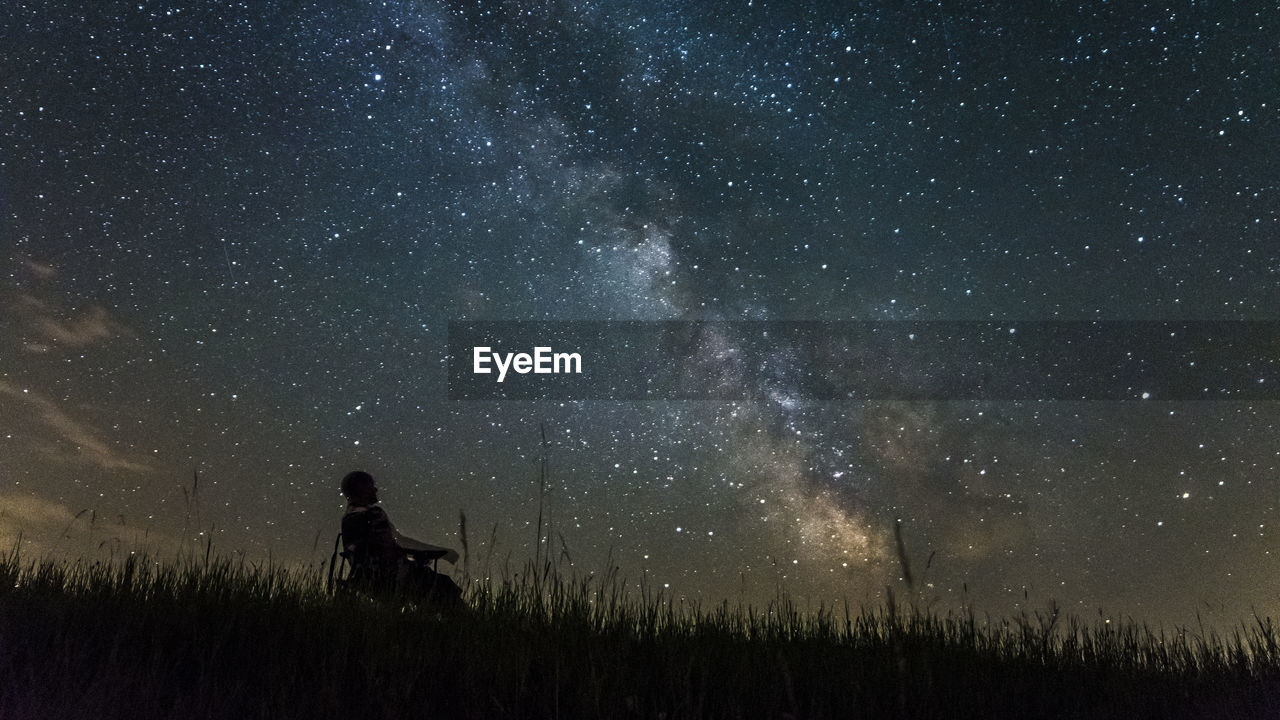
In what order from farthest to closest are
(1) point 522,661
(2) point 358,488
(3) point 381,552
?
(2) point 358,488 < (3) point 381,552 < (1) point 522,661

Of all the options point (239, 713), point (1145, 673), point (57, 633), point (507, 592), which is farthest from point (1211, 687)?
point (57, 633)

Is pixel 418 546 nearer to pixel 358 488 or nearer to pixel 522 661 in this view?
pixel 358 488

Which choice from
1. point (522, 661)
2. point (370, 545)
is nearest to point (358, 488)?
point (370, 545)

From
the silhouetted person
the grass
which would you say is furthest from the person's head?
the grass

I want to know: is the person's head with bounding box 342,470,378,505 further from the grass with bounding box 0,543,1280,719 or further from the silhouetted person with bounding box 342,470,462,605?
the grass with bounding box 0,543,1280,719

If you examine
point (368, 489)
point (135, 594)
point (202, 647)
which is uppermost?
point (368, 489)

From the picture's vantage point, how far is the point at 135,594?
428cm

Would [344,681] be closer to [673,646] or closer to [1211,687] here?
[673,646]

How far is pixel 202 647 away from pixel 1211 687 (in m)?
5.21

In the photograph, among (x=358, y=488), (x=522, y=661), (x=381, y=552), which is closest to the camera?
(x=522, y=661)

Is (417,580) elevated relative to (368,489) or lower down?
lower down

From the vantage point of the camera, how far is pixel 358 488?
241 inches

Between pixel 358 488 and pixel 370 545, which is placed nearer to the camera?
pixel 370 545

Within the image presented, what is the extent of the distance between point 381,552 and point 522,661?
8.83ft
